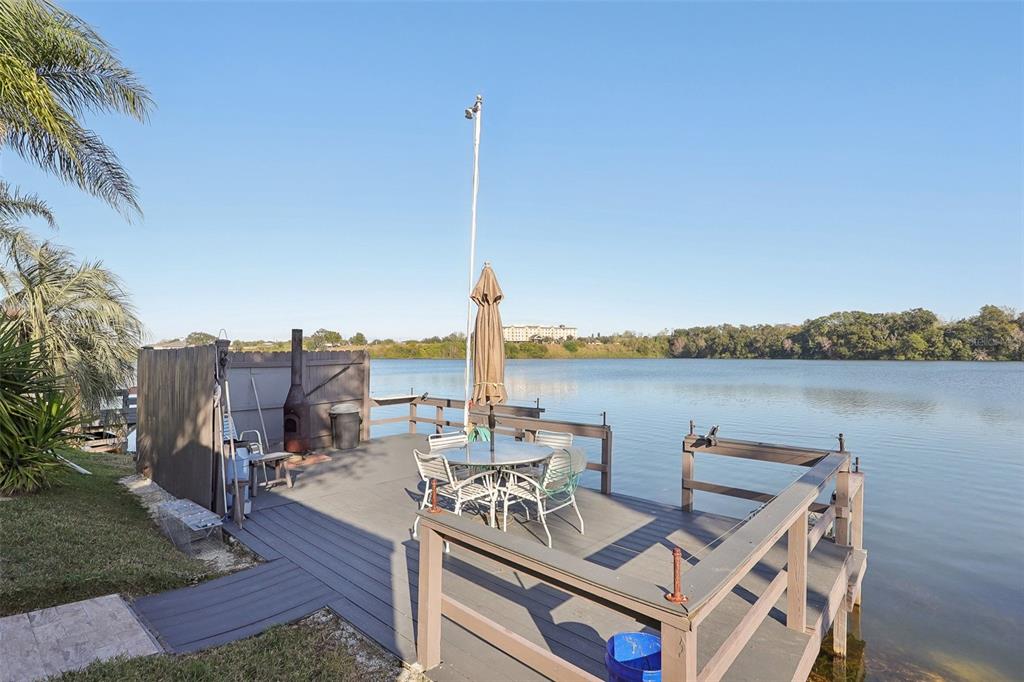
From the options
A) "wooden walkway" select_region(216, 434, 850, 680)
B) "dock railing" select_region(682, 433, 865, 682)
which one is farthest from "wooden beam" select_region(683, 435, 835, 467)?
"wooden walkway" select_region(216, 434, 850, 680)

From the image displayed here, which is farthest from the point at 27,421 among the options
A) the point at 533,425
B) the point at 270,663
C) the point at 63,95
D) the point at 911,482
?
the point at 911,482

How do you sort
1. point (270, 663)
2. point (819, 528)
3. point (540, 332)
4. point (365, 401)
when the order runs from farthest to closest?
1. point (540, 332)
2. point (365, 401)
3. point (819, 528)
4. point (270, 663)

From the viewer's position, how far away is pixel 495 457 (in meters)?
4.55

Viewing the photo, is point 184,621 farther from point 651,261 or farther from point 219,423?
point 651,261

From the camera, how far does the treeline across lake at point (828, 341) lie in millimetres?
44219

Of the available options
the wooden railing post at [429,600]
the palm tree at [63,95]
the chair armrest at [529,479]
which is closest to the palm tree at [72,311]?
the palm tree at [63,95]

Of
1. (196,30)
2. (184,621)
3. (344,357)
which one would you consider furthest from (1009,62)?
(184,621)

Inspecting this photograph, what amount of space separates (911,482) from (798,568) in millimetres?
9525

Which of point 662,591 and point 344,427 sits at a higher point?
point 662,591

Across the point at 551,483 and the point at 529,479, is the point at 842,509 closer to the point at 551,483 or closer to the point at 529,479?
the point at 551,483

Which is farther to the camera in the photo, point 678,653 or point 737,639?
point 737,639

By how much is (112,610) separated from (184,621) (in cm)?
43

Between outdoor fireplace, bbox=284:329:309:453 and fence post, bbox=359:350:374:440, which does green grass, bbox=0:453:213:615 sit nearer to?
outdoor fireplace, bbox=284:329:309:453

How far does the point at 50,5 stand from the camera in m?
6.47
